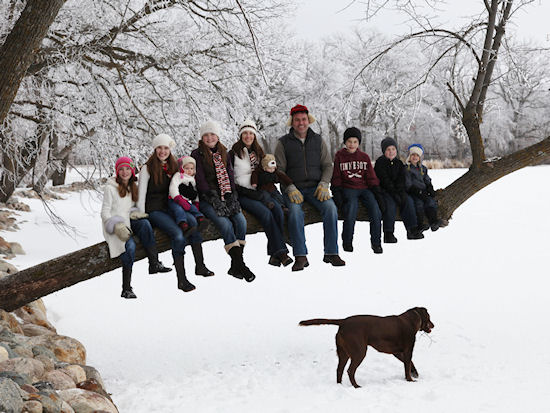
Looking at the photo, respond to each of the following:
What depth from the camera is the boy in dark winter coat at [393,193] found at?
5.42 m

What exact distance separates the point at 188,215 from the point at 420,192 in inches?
93.3

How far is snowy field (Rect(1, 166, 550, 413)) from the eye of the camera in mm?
6746

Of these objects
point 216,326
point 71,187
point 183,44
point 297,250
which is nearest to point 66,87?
point 183,44

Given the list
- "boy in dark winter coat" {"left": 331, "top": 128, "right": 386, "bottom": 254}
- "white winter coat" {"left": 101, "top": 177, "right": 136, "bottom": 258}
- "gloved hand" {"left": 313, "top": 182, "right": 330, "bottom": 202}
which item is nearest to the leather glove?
"boy in dark winter coat" {"left": 331, "top": 128, "right": 386, "bottom": 254}

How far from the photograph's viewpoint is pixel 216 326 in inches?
367

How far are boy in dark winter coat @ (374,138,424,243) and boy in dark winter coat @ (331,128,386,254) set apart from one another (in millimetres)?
108

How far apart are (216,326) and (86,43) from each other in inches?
196

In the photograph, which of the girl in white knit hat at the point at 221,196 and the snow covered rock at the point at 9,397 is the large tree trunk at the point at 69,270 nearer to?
the girl in white knit hat at the point at 221,196

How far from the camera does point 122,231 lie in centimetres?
467

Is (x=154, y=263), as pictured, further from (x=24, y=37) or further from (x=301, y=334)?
(x=301, y=334)

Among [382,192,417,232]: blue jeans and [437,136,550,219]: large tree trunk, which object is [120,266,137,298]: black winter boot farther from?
[437,136,550,219]: large tree trunk

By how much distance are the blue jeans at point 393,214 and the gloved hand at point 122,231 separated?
248cm

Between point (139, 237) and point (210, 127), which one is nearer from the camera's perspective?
point (139, 237)

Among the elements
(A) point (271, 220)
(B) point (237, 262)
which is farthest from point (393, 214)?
(B) point (237, 262)
